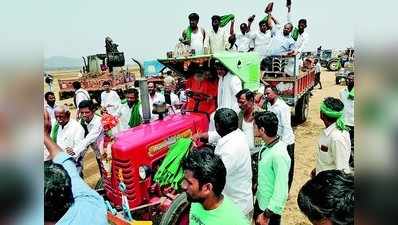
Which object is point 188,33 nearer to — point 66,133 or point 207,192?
point 66,133

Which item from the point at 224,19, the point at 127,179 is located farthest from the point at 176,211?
the point at 224,19

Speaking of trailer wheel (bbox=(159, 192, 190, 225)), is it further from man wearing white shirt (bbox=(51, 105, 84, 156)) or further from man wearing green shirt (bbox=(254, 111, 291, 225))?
man wearing white shirt (bbox=(51, 105, 84, 156))

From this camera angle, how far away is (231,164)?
3184mm

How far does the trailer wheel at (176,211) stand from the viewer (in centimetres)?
357

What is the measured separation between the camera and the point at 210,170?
214 cm

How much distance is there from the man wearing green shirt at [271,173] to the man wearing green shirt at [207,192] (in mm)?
882

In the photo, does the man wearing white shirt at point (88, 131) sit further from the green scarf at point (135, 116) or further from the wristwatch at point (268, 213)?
the wristwatch at point (268, 213)

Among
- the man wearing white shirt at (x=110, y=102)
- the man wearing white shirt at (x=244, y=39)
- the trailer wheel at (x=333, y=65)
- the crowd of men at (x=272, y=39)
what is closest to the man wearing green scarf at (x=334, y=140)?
the crowd of men at (x=272, y=39)

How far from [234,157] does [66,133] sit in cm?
245

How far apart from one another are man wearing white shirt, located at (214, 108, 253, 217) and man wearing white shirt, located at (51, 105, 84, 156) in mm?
2150

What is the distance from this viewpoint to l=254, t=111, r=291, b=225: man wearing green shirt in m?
2.96

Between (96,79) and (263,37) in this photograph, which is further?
(96,79)
